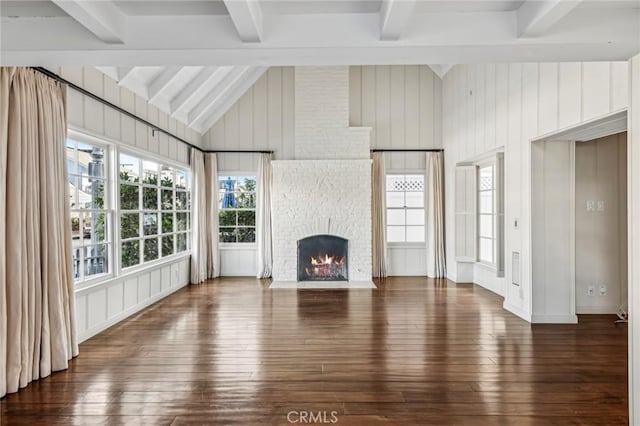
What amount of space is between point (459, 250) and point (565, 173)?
9.45ft

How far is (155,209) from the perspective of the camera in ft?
19.0

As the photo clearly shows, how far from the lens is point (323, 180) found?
7262 mm

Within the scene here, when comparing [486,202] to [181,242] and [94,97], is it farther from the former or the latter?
[94,97]

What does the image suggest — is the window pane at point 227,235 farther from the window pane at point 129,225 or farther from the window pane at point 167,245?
the window pane at point 129,225

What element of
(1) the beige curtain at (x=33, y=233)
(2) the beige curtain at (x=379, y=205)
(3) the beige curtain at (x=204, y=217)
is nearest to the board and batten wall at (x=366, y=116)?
(2) the beige curtain at (x=379, y=205)

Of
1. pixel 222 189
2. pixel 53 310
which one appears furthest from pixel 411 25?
pixel 222 189

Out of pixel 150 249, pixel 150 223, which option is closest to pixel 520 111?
pixel 150 223

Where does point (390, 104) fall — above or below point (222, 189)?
above

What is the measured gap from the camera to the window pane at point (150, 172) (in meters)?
5.46

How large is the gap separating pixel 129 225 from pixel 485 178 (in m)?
5.84

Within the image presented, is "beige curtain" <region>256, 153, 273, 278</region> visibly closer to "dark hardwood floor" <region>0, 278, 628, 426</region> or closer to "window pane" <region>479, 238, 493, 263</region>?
"dark hardwood floor" <region>0, 278, 628, 426</region>

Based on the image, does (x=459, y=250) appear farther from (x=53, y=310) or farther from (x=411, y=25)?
(x=53, y=310)

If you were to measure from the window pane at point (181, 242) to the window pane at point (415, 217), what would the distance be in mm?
4523

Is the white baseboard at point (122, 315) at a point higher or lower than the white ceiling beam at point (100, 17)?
lower
